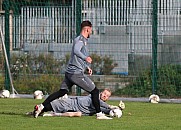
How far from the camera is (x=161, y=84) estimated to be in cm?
1920

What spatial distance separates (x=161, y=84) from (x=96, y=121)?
7.53 meters

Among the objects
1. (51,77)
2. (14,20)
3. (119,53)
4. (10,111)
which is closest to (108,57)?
(119,53)

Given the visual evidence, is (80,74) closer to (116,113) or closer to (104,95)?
(104,95)

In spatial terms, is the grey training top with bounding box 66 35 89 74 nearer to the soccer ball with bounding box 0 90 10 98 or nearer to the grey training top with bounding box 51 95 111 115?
the grey training top with bounding box 51 95 111 115

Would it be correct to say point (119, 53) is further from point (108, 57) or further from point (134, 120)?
point (134, 120)

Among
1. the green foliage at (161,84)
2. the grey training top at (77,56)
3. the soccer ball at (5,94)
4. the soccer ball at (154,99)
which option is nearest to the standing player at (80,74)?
the grey training top at (77,56)

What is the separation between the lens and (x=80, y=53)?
12258 millimetres

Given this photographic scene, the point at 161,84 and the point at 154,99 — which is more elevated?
the point at 161,84

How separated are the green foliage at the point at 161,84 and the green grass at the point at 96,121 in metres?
4.25

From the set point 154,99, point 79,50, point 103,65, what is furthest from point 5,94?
point 79,50

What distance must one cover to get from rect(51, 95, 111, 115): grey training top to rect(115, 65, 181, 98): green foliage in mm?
6402

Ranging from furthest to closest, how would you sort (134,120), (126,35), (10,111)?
(126,35) → (10,111) → (134,120)

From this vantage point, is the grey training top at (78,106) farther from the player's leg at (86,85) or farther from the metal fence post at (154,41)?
the metal fence post at (154,41)

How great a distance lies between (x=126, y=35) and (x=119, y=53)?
1.89 feet
